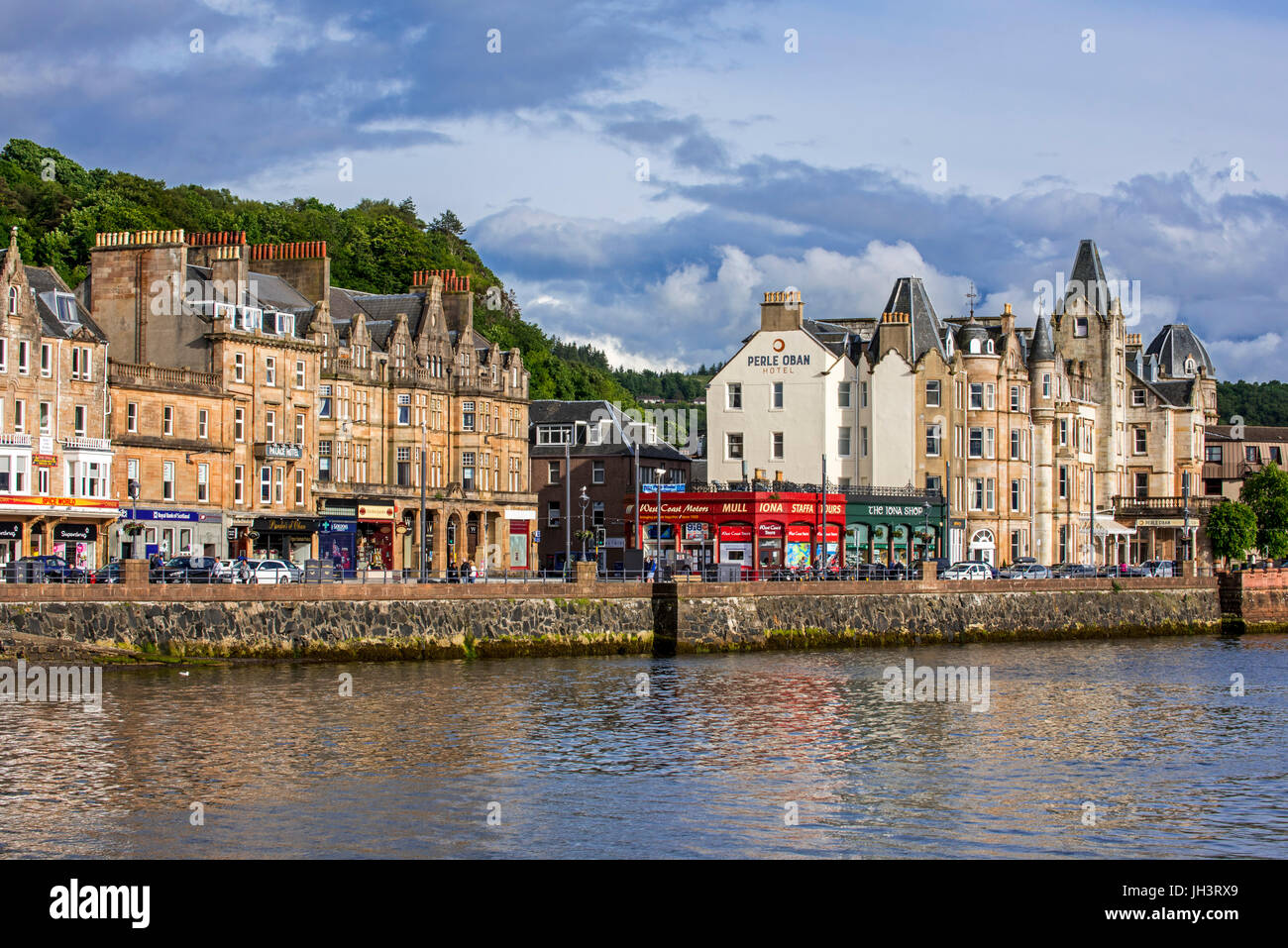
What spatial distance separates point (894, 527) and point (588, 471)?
1973cm

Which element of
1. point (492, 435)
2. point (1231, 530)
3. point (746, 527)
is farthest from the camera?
point (1231, 530)

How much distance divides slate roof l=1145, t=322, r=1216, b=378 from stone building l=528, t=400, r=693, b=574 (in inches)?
1849

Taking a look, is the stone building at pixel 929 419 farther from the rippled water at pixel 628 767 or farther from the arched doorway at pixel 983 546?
the rippled water at pixel 628 767

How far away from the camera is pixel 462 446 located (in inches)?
3565

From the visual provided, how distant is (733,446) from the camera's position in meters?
97.2

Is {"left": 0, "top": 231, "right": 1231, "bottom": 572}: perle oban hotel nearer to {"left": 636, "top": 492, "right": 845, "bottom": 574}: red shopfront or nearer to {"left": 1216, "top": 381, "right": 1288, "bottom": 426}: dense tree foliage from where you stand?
{"left": 636, "top": 492, "right": 845, "bottom": 574}: red shopfront

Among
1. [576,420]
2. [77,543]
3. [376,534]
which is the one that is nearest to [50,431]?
[77,543]

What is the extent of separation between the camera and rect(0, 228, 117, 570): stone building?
6512cm

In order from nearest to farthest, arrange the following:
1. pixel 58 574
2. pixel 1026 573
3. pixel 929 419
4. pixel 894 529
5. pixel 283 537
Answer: pixel 58 574 → pixel 283 537 → pixel 1026 573 → pixel 894 529 → pixel 929 419

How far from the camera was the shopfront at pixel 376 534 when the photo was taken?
3236 inches

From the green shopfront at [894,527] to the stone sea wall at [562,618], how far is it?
13961mm

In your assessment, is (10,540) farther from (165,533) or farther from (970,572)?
(970,572)

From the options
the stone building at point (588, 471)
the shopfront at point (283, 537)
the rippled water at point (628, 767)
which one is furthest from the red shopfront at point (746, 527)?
the rippled water at point (628, 767)

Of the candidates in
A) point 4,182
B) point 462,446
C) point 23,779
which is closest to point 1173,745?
point 23,779
